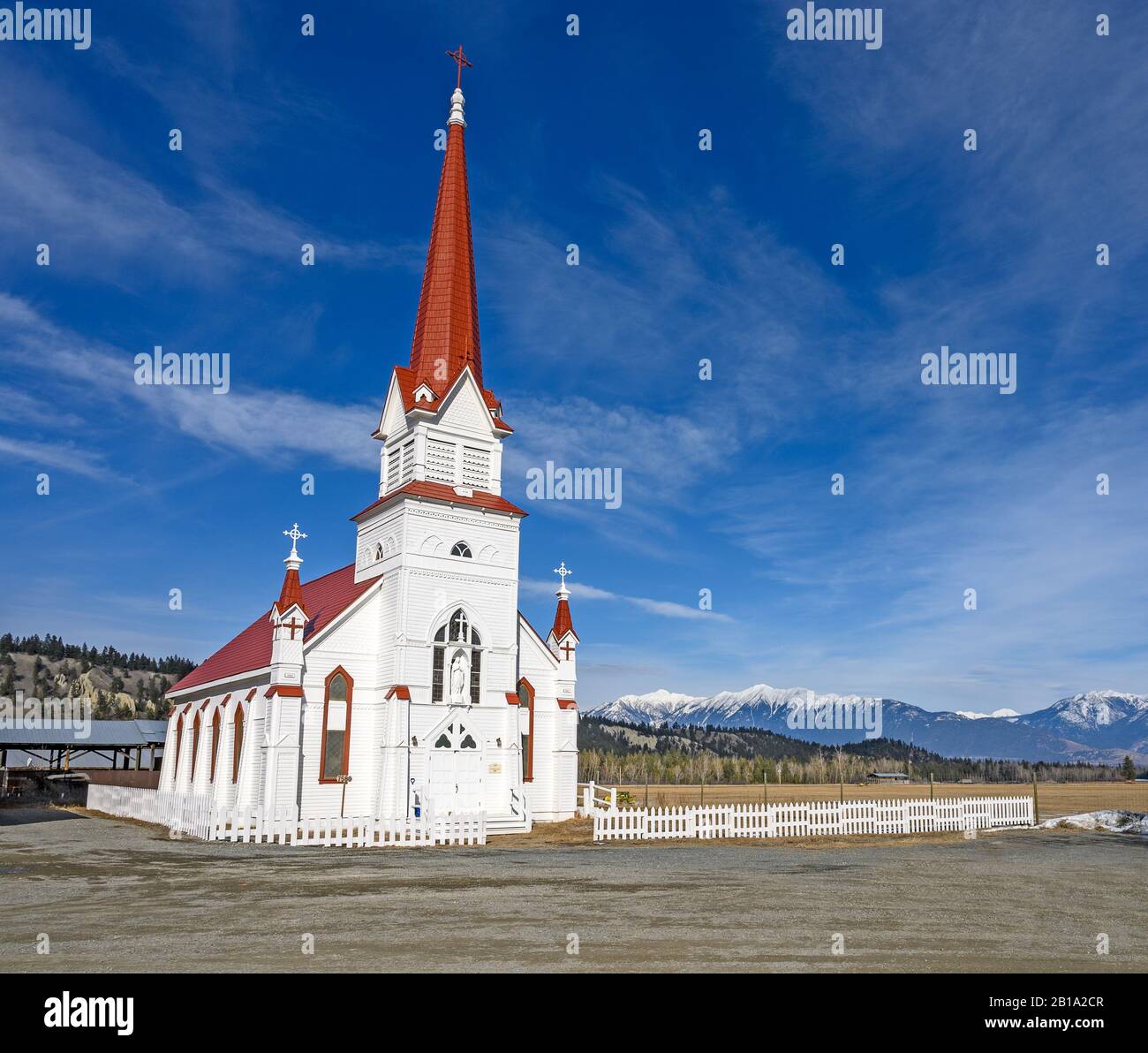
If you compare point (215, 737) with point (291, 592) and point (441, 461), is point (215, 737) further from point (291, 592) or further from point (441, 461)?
point (441, 461)

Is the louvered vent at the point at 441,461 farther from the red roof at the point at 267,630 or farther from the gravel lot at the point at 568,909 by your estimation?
the gravel lot at the point at 568,909

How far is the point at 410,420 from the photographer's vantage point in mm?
37094

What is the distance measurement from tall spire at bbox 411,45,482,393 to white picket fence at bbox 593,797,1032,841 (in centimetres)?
1812

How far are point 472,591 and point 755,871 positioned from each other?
18.8m

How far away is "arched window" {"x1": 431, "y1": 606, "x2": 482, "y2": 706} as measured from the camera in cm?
3522

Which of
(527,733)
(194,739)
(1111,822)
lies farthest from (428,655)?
(1111,822)

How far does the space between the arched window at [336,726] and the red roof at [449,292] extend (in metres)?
12.3

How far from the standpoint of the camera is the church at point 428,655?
34.0m

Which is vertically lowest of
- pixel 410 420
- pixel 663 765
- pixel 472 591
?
pixel 663 765

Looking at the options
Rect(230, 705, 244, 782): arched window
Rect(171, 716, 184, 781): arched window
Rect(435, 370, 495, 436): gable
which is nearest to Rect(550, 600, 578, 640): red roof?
Rect(435, 370, 495, 436): gable

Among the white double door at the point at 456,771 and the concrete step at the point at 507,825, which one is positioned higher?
the white double door at the point at 456,771

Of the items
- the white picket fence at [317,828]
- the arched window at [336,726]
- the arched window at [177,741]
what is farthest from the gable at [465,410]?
the arched window at [177,741]

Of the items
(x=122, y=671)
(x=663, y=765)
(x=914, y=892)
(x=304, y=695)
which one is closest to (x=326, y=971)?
(x=914, y=892)
